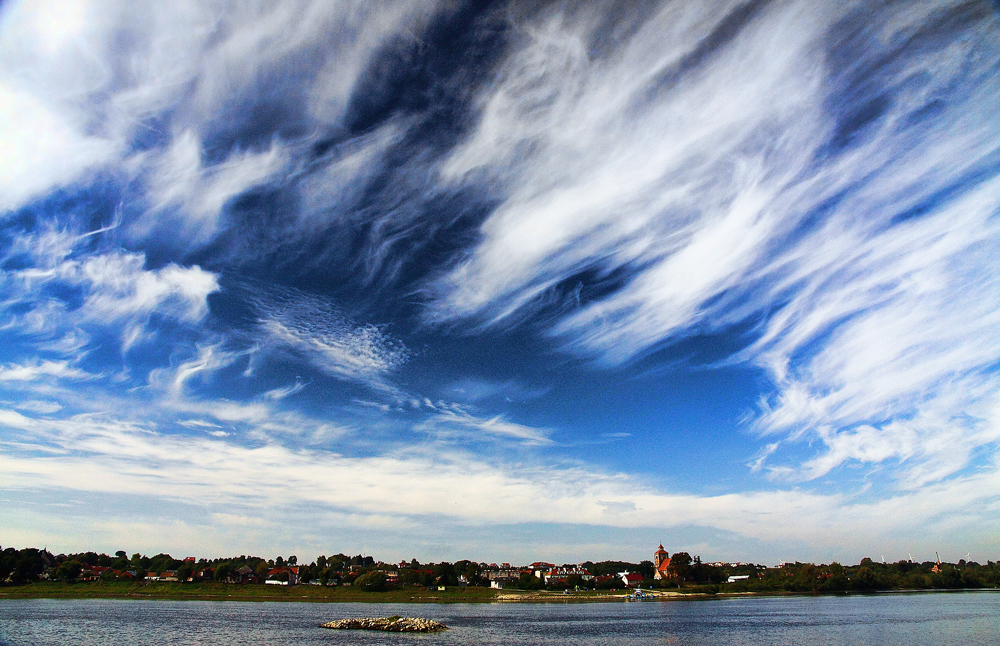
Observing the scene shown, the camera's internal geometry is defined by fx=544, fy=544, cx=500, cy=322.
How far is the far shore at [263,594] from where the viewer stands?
124500 millimetres

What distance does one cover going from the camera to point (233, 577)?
154 metres

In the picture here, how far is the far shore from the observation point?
124 metres

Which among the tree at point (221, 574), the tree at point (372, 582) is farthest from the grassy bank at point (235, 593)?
the tree at point (372, 582)

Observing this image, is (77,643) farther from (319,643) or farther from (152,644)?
(319,643)

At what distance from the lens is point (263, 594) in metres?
138

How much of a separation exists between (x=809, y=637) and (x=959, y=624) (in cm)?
2673

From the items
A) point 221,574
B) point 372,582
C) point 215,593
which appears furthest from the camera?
point 372,582

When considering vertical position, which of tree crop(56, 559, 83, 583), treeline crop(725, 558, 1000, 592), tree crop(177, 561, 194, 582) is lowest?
treeline crop(725, 558, 1000, 592)

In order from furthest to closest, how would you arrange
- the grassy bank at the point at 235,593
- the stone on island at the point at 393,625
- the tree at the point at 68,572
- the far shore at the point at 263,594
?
the tree at the point at 68,572 → the far shore at the point at 263,594 → the grassy bank at the point at 235,593 → the stone on island at the point at 393,625

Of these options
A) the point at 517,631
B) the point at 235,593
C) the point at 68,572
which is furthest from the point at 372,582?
the point at 517,631

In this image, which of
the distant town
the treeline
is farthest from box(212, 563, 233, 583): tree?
the treeline

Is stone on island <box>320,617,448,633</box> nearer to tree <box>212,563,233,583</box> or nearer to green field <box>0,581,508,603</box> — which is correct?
green field <box>0,581,508,603</box>

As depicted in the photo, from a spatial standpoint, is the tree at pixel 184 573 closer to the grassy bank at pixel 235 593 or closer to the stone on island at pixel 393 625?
the grassy bank at pixel 235 593

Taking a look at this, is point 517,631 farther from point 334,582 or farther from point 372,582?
point 334,582
